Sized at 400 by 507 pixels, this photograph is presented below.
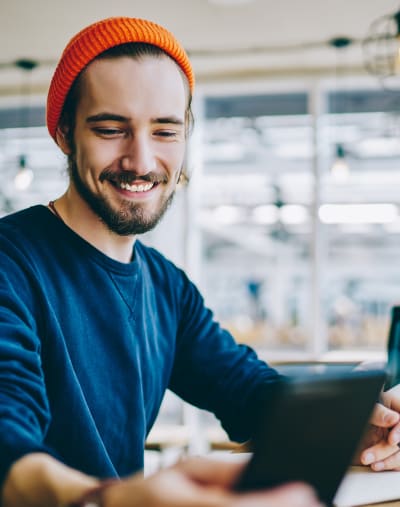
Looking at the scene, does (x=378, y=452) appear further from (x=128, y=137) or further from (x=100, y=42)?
(x=100, y=42)

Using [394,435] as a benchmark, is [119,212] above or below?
above

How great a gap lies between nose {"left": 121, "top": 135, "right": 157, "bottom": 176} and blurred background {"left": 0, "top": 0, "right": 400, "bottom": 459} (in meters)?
3.86

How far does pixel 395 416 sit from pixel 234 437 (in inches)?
13.4

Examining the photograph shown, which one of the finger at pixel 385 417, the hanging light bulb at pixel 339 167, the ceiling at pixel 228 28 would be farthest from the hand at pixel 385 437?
the hanging light bulb at pixel 339 167

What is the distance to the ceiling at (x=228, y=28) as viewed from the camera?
4117 mm

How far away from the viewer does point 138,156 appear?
3.69 ft

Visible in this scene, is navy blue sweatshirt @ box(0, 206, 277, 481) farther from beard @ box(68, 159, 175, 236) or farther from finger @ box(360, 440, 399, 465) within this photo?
finger @ box(360, 440, 399, 465)

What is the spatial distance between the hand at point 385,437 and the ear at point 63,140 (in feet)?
2.54

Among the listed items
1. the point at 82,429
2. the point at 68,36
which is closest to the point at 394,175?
the point at 68,36

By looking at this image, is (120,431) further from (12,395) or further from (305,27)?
A: (305,27)

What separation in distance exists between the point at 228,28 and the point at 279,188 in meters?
1.59

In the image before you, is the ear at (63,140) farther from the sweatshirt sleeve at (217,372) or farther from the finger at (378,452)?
the finger at (378,452)

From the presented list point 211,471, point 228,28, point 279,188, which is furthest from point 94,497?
point 279,188

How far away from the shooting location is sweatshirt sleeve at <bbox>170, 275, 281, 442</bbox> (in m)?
1.32
